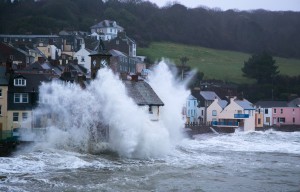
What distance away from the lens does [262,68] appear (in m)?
103

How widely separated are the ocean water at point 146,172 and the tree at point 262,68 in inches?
2424

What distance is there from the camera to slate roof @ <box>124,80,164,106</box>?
44438mm

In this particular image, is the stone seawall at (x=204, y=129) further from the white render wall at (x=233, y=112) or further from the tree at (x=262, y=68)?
the tree at (x=262, y=68)

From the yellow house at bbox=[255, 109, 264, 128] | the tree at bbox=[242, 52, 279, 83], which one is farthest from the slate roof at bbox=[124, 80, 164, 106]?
the tree at bbox=[242, 52, 279, 83]

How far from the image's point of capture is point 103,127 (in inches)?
1539

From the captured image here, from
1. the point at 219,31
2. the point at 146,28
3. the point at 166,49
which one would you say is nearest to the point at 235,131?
the point at 166,49

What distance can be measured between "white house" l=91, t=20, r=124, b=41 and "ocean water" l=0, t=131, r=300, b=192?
79939 mm

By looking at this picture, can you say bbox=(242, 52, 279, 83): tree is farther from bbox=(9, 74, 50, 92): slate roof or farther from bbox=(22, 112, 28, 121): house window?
bbox=(22, 112, 28, 121): house window

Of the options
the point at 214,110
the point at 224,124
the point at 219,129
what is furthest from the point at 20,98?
the point at 214,110

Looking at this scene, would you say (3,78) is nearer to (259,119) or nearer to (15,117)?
(15,117)

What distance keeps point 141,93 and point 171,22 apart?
104820mm

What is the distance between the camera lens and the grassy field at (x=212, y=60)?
11250 cm

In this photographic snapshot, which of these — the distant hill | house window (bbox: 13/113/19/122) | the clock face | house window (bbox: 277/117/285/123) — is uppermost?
the distant hill

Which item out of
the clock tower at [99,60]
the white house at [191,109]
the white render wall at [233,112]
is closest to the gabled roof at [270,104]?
the white render wall at [233,112]
